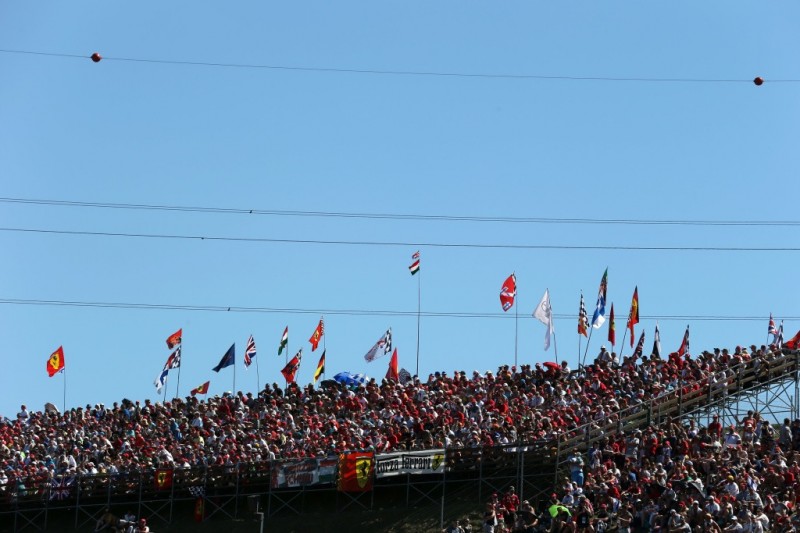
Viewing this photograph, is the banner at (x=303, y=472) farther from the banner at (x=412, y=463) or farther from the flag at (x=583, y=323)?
the flag at (x=583, y=323)

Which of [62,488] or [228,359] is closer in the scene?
[62,488]

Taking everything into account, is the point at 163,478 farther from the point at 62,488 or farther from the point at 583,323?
the point at 583,323

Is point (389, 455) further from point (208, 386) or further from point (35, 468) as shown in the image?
point (208, 386)

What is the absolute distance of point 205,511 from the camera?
5209 cm

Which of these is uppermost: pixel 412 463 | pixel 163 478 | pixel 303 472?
pixel 412 463

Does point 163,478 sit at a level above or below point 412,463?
below

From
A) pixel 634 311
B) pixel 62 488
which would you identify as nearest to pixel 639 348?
pixel 634 311

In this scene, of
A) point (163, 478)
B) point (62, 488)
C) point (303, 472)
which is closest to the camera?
point (303, 472)

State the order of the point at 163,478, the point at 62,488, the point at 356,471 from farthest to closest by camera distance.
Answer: the point at 62,488, the point at 163,478, the point at 356,471

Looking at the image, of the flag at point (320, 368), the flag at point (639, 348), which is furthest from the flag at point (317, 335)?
the flag at point (639, 348)

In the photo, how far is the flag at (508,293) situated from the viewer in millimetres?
61188

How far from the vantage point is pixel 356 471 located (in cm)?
4844

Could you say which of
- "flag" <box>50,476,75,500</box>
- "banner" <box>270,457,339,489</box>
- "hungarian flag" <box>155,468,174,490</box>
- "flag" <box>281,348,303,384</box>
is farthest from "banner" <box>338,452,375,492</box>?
"flag" <box>281,348,303,384</box>

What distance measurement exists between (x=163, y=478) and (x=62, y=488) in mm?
3915
